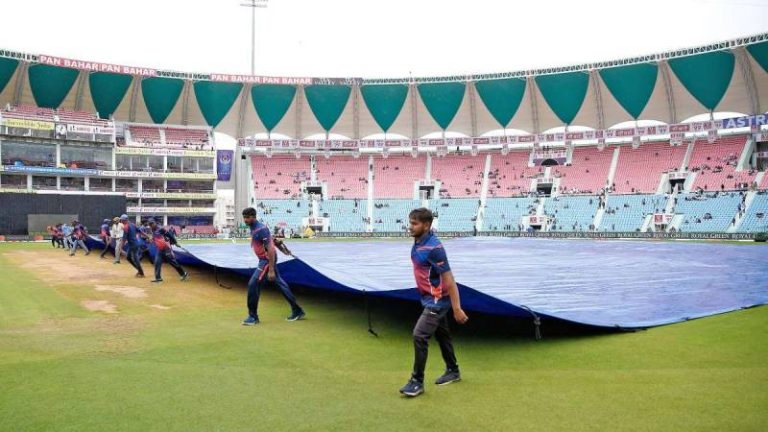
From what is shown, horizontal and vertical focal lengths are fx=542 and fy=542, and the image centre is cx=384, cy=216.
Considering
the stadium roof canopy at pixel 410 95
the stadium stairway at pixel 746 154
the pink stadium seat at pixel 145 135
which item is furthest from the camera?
the pink stadium seat at pixel 145 135

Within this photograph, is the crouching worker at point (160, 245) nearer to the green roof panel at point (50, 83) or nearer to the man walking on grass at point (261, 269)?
the man walking on grass at point (261, 269)

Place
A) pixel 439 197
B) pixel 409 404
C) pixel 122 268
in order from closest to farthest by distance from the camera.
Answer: pixel 409 404, pixel 122 268, pixel 439 197

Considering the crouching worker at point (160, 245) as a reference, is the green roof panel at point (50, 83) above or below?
above

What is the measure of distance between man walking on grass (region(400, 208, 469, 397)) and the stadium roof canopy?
48244 mm

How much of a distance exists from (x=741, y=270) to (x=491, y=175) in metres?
44.1

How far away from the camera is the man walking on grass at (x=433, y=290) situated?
201 inches

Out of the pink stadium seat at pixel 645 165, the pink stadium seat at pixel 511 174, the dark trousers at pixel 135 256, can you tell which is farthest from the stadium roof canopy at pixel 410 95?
the dark trousers at pixel 135 256

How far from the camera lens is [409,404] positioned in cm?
470

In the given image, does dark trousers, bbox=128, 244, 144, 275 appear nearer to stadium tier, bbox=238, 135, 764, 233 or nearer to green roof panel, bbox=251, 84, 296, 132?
stadium tier, bbox=238, 135, 764, 233

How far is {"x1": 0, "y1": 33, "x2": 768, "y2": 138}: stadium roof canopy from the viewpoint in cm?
4841

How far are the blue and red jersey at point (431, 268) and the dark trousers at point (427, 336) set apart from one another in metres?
0.10

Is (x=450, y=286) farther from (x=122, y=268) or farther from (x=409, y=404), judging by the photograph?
(x=122, y=268)

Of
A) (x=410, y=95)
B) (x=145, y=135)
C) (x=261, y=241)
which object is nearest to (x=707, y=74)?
(x=410, y=95)

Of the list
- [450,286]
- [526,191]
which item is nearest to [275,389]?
[450,286]
